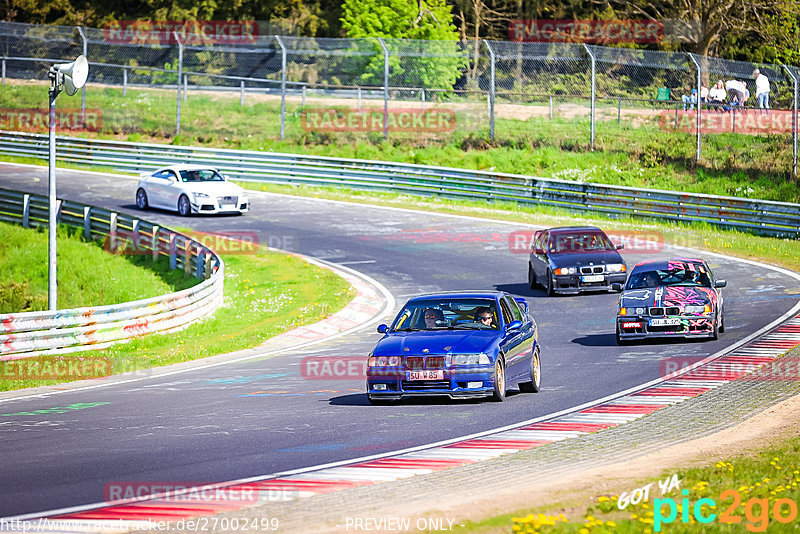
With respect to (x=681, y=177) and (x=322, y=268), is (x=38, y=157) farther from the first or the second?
(x=681, y=177)

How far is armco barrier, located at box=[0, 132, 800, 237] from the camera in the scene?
3123 cm

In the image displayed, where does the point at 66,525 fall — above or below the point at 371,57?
below

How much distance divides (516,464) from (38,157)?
37962 millimetres

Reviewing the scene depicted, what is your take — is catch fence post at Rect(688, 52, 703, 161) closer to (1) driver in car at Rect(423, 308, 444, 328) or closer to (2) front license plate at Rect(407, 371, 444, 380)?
(1) driver in car at Rect(423, 308, 444, 328)

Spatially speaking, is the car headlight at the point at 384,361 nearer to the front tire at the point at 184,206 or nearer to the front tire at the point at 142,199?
the front tire at the point at 184,206

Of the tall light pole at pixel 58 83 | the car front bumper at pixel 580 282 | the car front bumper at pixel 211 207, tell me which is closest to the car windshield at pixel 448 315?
the tall light pole at pixel 58 83

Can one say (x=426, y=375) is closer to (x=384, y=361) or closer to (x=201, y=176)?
(x=384, y=361)

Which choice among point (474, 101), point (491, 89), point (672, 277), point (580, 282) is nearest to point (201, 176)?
point (491, 89)

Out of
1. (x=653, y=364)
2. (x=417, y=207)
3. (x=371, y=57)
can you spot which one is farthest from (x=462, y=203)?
(x=653, y=364)

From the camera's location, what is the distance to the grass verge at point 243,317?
1819cm

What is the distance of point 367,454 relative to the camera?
412 inches

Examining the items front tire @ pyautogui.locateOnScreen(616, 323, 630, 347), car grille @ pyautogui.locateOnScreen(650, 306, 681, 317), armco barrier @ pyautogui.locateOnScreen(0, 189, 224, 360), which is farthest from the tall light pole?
car grille @ pyautogui.locateOnScreen(650, 306, 681, 317)

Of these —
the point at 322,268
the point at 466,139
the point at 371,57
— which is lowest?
the point at 322,268

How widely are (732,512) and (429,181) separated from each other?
98.3 ft
